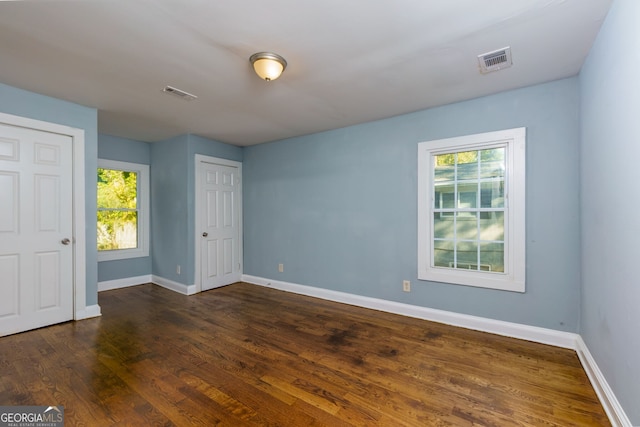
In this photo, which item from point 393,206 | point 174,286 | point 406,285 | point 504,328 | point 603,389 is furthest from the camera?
point 174,286

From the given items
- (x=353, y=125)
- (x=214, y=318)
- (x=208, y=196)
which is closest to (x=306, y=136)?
(x=353, y=125)

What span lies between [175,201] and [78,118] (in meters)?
1.70

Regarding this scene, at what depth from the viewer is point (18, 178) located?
2900 mm

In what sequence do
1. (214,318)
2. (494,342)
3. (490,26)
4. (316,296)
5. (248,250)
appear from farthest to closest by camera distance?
(248,250) → (316,296) → (214,318) → (494,342) → (490,26)

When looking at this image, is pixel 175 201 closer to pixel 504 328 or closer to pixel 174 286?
pixel 174 286

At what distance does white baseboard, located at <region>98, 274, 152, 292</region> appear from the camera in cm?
449

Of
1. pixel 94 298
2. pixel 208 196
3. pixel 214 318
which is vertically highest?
pixel 208 196

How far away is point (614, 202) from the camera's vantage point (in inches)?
68.4

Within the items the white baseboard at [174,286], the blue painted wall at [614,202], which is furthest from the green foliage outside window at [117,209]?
the blue painted wall at [614,202]

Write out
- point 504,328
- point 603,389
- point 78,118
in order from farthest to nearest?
1. point 78,118
2. point 504,328
3. point 603,389

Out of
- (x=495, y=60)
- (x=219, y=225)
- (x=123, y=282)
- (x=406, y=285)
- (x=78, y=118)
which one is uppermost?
(x=495, y=60)

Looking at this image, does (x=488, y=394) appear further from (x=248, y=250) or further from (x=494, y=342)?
(x=248, y=250)

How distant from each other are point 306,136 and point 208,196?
1890 millimetres

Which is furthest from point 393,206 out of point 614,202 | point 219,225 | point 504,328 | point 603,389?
point 219,225
